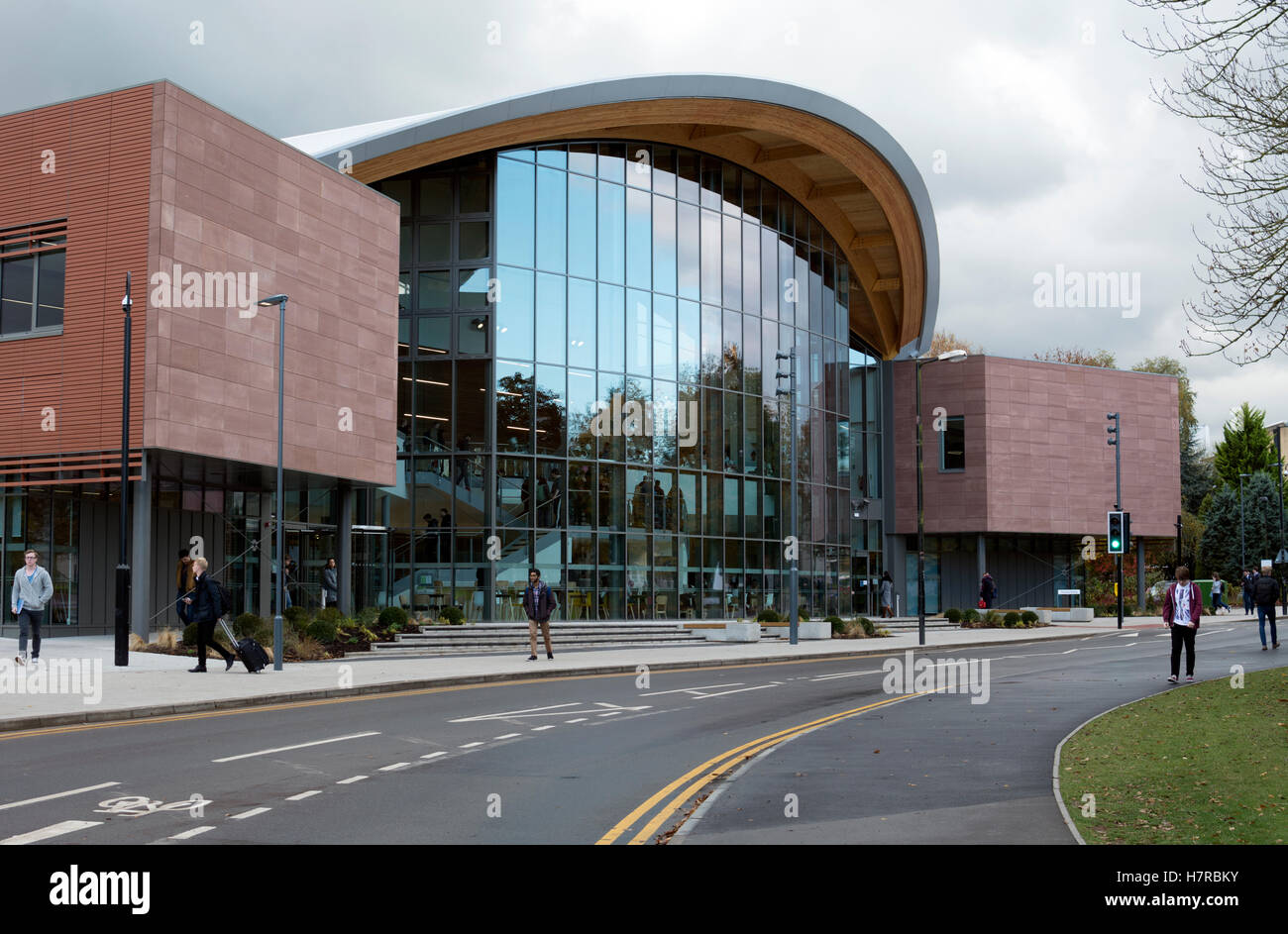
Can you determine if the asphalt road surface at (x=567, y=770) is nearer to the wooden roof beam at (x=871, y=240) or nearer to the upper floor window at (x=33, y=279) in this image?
the upper floor window at (x=33, y=279)

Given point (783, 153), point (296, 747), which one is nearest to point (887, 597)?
point (783, 153)

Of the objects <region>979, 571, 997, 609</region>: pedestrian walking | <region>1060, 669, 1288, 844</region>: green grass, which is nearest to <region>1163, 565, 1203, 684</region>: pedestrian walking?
<region>1060, 669, 1288, 844</region>: green grass

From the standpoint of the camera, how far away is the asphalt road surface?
8406mm

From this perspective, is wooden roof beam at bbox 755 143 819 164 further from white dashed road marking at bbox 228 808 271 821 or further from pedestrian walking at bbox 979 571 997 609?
white dashed road marking at bbox 228 808 271 821

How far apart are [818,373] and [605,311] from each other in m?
14.0

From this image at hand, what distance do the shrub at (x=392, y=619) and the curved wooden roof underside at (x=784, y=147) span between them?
1219cm

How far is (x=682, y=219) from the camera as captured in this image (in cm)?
4359

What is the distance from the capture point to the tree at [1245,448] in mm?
98188

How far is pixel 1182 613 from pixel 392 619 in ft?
60.4

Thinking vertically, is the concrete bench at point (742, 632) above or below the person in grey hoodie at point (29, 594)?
below

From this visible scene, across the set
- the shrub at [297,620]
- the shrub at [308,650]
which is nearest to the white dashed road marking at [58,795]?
the shrub at [308,650]

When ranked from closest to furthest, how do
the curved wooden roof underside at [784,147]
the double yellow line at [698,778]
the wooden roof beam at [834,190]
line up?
the double yellow line at [698,778], the curved wooden roof underside at [784,147], the wooden roof beam at [834,190]
